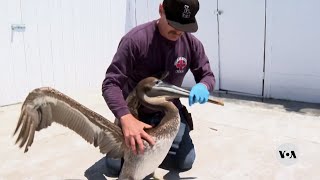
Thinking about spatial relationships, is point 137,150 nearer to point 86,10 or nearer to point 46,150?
point 46,150

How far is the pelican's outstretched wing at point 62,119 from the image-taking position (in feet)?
8.75

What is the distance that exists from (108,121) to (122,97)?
0.62 ft

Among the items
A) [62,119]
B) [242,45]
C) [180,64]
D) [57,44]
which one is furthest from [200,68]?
[57,44]

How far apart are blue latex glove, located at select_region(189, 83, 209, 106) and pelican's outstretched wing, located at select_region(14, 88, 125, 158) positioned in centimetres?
55

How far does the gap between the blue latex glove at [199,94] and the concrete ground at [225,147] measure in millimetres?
866

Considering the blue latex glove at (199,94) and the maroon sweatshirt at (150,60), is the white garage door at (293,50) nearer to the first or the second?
the maroon sweatshirt at (150,60)

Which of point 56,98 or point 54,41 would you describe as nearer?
point 56,98

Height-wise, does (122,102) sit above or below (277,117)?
above

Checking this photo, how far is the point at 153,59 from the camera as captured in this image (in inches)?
124

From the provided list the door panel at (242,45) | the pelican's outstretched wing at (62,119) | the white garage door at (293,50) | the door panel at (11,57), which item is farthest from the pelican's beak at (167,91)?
the door panel at (11,57)

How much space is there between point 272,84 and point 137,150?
164 inches

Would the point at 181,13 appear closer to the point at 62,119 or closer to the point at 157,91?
the point at 157,91

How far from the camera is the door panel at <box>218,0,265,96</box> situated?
6.37 m

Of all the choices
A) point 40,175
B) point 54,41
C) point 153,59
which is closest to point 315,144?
point 153,59
